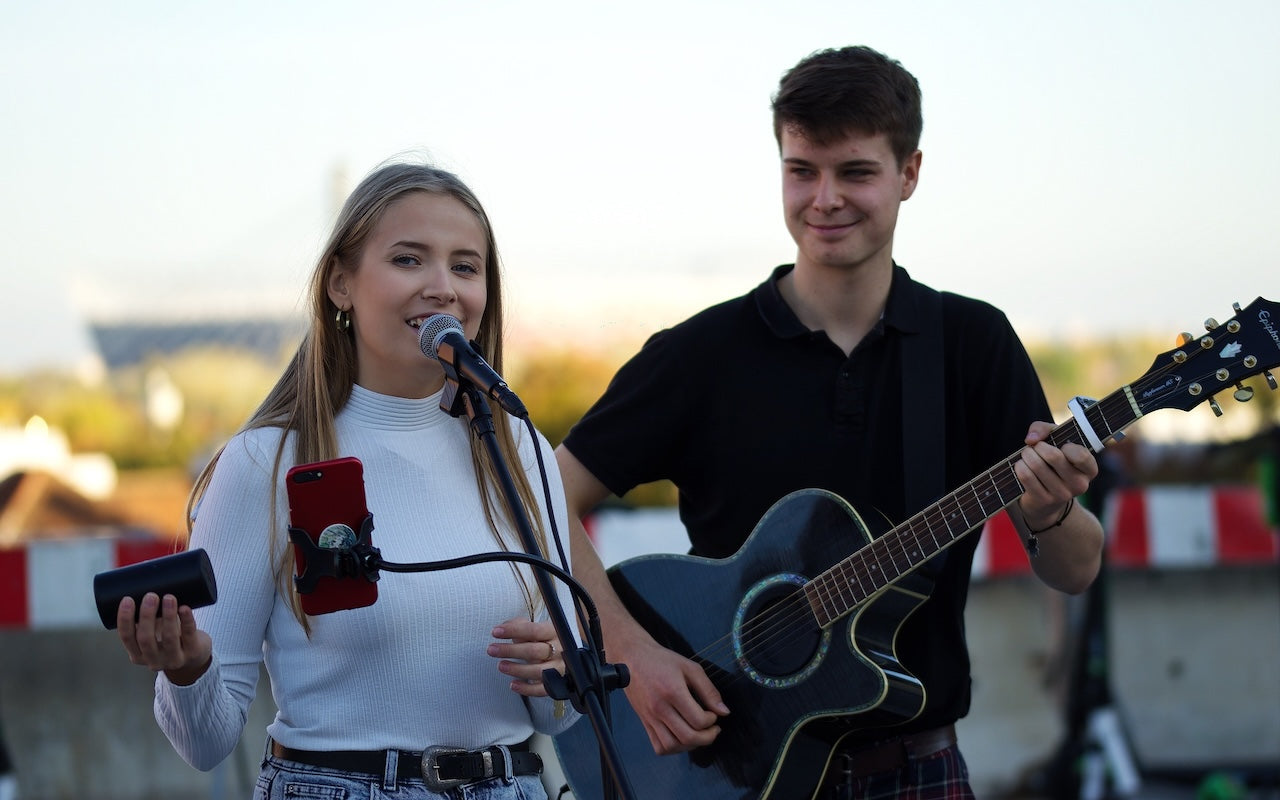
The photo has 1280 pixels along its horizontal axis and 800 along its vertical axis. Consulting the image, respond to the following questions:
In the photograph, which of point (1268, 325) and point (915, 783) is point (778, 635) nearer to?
point (915, 783)

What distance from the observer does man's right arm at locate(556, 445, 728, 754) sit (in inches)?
118

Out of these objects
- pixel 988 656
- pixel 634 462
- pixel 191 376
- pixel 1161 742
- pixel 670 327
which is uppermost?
pixel 191 376

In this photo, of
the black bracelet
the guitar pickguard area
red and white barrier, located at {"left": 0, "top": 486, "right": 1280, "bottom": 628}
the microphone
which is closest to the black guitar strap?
the black bracelet

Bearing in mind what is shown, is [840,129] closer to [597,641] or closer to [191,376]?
[597,641]

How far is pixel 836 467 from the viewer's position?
297cm

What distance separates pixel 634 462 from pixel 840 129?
91cm

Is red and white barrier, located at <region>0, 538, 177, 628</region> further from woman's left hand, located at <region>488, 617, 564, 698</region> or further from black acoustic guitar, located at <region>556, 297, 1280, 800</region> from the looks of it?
woman's left hand, located at <region>488, 617, 564, 698</region>

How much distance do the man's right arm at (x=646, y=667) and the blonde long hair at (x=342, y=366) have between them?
0.69 m

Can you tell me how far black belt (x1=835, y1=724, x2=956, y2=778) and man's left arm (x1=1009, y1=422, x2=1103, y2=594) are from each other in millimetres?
446

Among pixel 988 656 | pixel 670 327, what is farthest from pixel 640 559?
pixel 988 656

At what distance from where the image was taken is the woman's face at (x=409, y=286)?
93.3 inches

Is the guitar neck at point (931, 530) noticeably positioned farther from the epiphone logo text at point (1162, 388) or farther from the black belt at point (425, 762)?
the black belt at point (425, 762)

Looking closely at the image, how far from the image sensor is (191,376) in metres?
20.9

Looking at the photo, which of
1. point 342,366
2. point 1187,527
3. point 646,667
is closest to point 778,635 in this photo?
point 646,667
